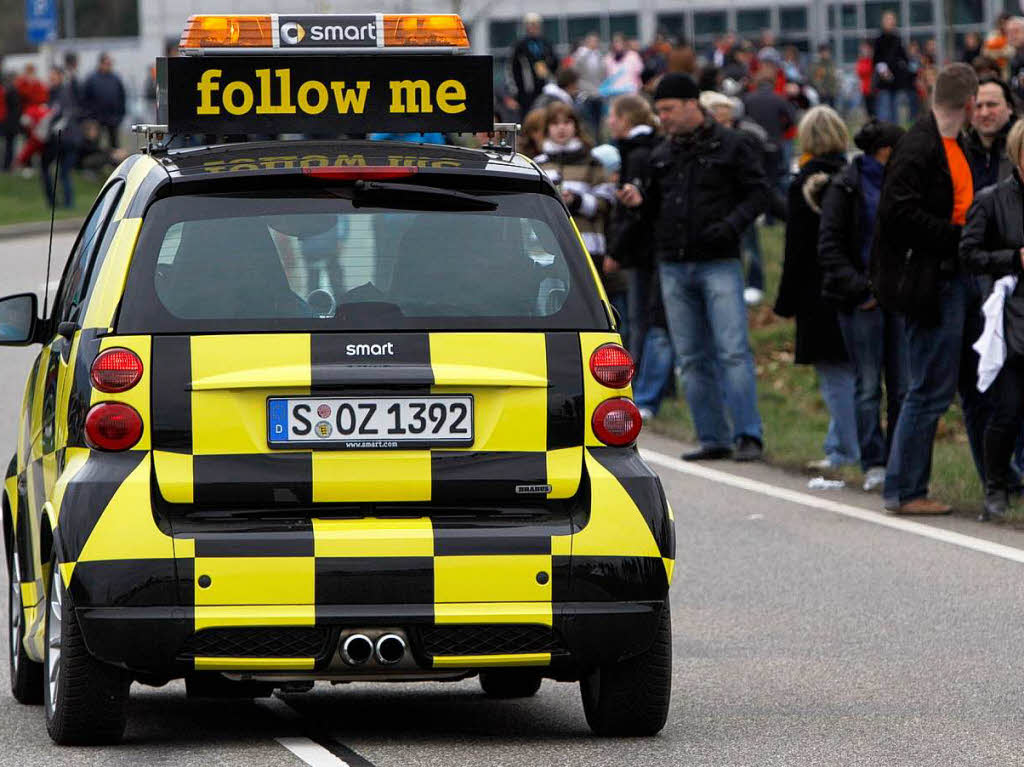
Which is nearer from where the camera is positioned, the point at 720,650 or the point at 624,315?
the point at 720,650

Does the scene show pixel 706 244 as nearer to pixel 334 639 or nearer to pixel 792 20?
pixel 334 639

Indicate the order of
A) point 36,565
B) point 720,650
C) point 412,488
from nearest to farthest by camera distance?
point 412,488 → point 36,565 → point 720,650

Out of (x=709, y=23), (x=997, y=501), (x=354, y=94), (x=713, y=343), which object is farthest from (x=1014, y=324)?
(x=709, y=23)

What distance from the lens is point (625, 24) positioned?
60969 millimetres

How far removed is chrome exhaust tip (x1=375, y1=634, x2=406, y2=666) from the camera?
5.91m

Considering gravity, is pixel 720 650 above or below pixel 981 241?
below

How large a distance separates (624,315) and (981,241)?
19.6ft

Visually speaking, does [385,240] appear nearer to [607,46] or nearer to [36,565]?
[36,565]

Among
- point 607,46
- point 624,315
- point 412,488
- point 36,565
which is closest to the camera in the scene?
point 412,488

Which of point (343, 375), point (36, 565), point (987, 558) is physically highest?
point (343, 375)

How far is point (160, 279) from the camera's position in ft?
19.9

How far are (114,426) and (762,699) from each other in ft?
7.67

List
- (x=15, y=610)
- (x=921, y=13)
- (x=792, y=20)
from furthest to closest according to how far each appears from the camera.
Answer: (x=792, y=20) → (x=921, y=13) → (x=15, y=610)

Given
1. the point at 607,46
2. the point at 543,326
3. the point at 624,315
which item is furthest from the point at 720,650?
the point at 607,46
